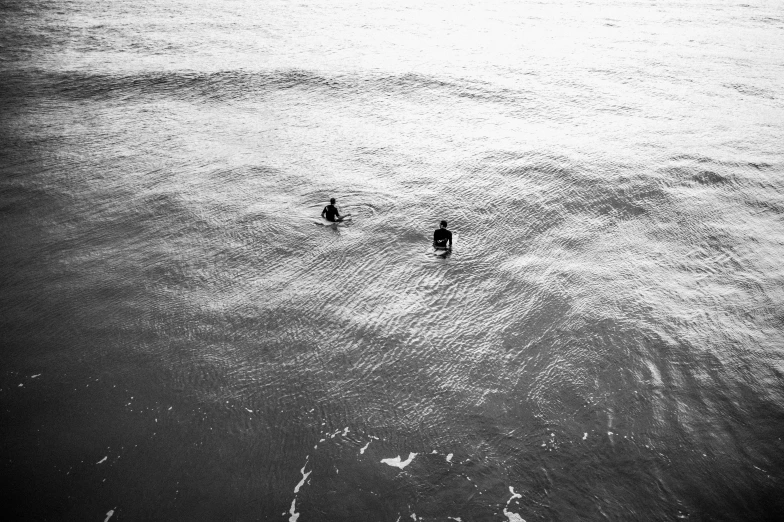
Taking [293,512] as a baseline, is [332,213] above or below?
above

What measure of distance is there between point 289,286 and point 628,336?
28.4 feet

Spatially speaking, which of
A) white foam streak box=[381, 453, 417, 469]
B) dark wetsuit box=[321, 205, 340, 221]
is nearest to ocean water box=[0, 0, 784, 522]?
→ white foam streak box=[381, 453, 417, 469]

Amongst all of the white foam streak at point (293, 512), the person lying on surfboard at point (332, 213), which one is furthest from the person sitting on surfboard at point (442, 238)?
the white foam streak at point (293, 512)

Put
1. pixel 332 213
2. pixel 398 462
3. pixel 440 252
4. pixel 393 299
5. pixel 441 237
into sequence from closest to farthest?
pixel 398 462 → pixel 393 299 → pixel 441 237 → pixel 440 252 → pixel 332 213

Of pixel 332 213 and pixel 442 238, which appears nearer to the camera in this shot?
pixel 442 238

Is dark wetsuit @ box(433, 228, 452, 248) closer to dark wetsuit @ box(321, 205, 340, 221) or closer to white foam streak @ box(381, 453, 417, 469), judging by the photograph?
dark wetsuit @ box(321, 205, 340, 221)

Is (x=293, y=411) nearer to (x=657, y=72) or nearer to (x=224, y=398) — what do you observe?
(x=224, y=398)

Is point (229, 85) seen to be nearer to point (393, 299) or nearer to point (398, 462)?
point (393, 299)

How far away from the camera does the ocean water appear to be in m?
9.44

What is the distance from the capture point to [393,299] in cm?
1356

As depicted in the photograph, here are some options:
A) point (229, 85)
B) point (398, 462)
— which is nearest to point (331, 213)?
point (398, 462)

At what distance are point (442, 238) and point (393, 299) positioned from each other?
257 centimetres

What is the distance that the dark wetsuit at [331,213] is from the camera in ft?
53.1

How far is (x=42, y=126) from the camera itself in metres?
22.7
